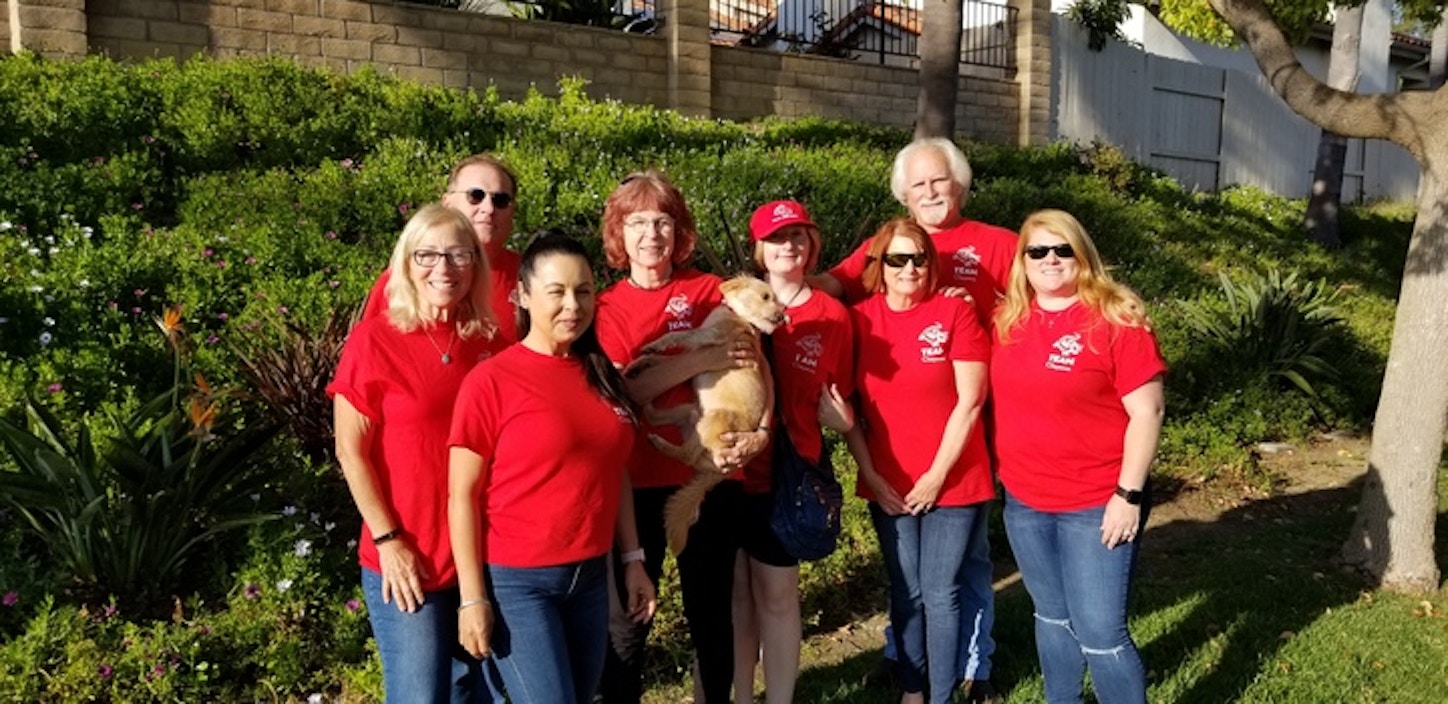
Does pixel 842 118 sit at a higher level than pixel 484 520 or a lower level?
higher

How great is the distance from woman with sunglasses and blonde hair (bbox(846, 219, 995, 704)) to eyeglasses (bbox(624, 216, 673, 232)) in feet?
2.60

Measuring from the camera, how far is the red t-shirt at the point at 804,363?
11.6ft

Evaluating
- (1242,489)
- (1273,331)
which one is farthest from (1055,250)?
(1273,331)

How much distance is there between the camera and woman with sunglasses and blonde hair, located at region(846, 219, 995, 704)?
141 inches

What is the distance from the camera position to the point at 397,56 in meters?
10.3

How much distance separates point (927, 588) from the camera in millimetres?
3770

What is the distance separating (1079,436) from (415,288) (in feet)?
6.52

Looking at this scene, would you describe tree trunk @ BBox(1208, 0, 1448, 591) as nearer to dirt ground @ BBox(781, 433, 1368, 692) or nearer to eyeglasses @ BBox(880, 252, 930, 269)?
dirt ground @ BBox(781, 433, 1368, 692)

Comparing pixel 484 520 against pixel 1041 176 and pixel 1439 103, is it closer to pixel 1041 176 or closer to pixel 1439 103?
pixel 1439 103

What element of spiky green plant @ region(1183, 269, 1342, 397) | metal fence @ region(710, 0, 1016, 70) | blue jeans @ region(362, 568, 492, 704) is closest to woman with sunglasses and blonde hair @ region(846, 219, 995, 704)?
blue jeans @ region(362, 568, 492, 704)

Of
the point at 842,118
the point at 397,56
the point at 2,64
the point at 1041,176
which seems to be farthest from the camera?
the point at 842,118

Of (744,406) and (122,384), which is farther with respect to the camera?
(122,384)

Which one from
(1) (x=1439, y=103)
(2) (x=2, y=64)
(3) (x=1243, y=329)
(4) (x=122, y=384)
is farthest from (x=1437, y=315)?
(2) (x=2, y=64)

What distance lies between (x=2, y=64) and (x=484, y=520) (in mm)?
7236
